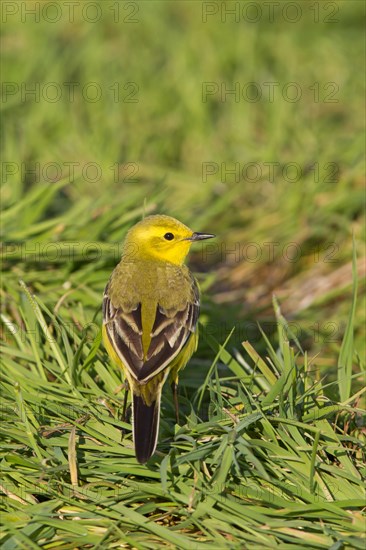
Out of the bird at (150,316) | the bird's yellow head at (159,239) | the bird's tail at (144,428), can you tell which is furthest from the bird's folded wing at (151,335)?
the bird's yellow head at (159,239)

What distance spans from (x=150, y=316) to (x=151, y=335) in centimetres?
20

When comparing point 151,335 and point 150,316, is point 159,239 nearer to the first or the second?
point 150,316

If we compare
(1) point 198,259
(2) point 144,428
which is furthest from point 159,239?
(1) point 198,259

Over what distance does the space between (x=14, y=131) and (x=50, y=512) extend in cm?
545

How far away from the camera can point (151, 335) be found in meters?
4.98

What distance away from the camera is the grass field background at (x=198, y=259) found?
4.41 meters

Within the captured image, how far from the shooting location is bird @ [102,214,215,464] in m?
4.68

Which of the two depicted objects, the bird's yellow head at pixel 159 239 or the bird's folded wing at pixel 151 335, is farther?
the bird's yellow head at pixel 159 239

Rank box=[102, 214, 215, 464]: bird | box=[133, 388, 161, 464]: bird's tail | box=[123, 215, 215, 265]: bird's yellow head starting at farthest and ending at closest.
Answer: box=[123, 215, 215, 265]: bird's yellow head → box=[102, 214, 215, 464]: bird → box=[133, 388, 161, 464]: bird's tail

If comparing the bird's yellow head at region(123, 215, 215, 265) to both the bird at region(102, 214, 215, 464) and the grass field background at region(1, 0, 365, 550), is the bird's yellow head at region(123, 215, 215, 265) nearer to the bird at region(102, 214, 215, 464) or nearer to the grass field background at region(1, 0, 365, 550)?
the bird at region(102, 214, 215, 464)

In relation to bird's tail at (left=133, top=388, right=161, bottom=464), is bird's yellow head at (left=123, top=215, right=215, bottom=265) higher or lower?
higher

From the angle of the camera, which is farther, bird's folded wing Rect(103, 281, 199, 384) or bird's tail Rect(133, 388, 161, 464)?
bird's folded wing Rect(103, 281, 199, 384)

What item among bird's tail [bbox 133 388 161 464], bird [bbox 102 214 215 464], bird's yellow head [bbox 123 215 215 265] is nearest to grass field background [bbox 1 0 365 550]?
bird's tail [bbox 133 388 161 464]

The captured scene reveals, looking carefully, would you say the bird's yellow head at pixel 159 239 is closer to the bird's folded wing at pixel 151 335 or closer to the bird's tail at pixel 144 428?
the bird's folded wing at pixel 151 335
